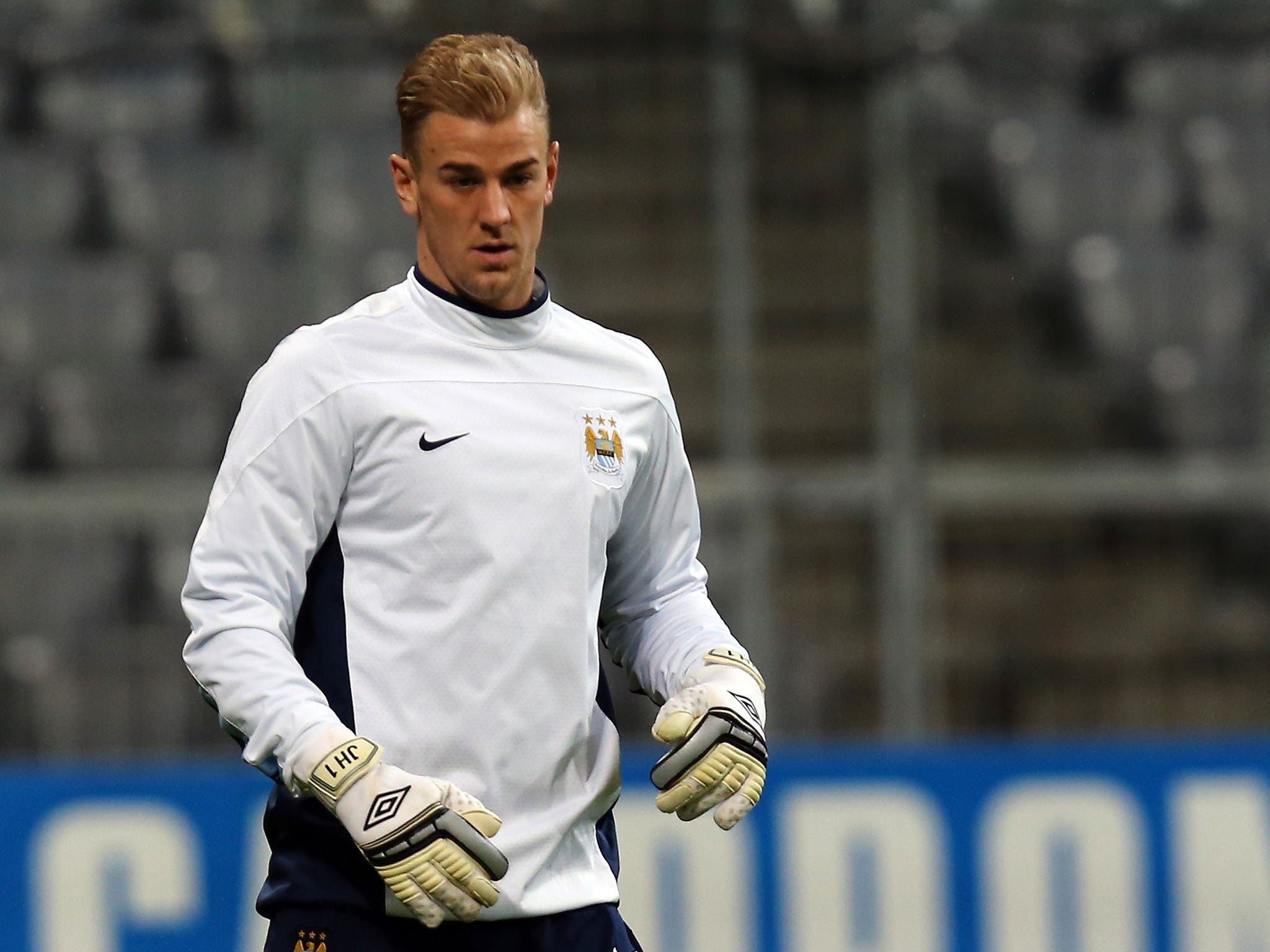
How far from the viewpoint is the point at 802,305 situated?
241 inches

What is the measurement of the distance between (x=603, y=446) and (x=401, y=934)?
0.63 meters

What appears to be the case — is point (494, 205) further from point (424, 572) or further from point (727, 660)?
point (727, 660)

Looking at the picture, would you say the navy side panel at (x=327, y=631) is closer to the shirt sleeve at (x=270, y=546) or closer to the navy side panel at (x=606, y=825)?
the shirt sleeve at (x=270, y=546)

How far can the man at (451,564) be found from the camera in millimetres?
2295

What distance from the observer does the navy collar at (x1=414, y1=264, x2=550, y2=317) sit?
242cm

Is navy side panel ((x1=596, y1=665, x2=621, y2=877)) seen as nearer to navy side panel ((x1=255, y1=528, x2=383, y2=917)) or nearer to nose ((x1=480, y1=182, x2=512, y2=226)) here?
navy side panel ((x1=255, y1=528, x2=383, y2=917))

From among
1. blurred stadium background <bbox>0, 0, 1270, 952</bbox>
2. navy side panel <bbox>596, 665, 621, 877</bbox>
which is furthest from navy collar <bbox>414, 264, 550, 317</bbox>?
blurred stadium background <bbox>0, 0, 1270, 952</bbox>

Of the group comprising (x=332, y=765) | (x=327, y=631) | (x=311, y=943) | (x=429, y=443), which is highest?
(x=429, y=443)

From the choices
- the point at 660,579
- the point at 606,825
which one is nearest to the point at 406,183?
the point at 660,579

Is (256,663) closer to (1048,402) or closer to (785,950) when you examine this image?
(785,950)

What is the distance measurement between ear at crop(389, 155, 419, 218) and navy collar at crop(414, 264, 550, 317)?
86mm

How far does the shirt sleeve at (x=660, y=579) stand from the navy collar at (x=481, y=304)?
227mm

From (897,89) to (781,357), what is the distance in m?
0.98

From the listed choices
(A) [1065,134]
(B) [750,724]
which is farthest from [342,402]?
(A) [1065,134]
